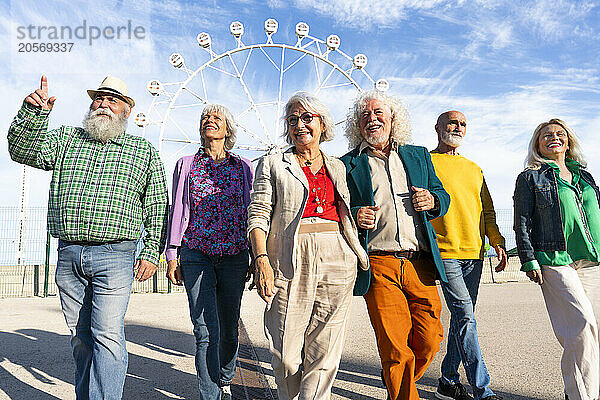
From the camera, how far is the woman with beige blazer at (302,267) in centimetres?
249

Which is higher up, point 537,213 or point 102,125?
point 102,125

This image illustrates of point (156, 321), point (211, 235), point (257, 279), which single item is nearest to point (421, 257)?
point (257, 279)

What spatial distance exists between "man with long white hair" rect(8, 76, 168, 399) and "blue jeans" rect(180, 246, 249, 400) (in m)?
0.28

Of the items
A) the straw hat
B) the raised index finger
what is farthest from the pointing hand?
the straw hat

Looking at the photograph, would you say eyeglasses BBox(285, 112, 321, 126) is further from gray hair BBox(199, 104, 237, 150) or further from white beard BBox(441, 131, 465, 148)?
white beard BBox(441, 131, 465, 148)

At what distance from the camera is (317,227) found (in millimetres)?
2537

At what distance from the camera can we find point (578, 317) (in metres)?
2.93

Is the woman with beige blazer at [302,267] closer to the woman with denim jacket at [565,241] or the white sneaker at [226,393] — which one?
Result: the white sneaker at [226,393]

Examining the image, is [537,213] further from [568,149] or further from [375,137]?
[375,137]

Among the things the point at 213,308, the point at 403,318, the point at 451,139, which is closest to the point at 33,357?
the point at 213,308

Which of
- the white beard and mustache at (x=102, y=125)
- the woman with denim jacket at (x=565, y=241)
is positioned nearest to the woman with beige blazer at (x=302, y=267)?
the white beard and mustache at (x=102, y=125)

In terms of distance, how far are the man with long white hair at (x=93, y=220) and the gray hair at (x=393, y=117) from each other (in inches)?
51.0

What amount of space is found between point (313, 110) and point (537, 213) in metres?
1.66

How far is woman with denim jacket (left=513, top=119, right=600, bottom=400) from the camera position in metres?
2.91
